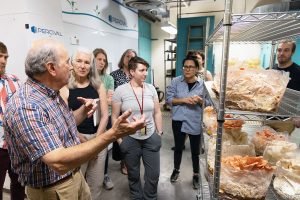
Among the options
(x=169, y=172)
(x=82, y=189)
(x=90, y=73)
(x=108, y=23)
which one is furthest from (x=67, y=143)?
(x=108, y=23)

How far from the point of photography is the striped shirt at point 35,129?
1.02m

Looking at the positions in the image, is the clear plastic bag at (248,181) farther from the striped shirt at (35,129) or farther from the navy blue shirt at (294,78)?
the navy blue shirt at (294,78)

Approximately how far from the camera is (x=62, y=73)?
1.21 meters

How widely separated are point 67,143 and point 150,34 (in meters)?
7.76

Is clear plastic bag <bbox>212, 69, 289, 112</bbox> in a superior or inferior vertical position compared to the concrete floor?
superior

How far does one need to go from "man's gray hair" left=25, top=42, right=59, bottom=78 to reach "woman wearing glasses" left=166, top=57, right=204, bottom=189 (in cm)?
169

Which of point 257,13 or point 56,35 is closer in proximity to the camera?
point 257,13

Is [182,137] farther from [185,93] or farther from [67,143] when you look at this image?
[67,143]

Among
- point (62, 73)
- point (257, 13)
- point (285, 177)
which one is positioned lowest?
point (285, 177)

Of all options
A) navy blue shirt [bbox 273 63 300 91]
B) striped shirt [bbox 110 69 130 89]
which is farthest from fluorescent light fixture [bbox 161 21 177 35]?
navy blue shirt [bbox 273 63 300 91]

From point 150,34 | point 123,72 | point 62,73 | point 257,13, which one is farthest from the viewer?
point 150,34

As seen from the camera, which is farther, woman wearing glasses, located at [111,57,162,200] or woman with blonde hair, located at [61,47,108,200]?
woman wearing glasses, located at [111,57,162,200]

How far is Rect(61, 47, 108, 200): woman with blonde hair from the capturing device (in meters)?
1.99

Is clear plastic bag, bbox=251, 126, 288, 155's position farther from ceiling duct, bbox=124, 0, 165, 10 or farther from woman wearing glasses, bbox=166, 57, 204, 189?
ceiling duct, bbox=124, 0, 165, 10
